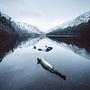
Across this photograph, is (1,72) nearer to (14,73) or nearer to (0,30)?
(14,73)

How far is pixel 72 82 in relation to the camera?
72.1 ft

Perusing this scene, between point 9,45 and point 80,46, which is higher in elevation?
point 80,46

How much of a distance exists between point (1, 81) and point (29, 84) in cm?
438

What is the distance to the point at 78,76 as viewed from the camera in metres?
24.6

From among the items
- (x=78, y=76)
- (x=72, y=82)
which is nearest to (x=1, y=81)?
(x=72, y=82)

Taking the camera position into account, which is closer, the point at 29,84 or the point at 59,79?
the point at 29,84

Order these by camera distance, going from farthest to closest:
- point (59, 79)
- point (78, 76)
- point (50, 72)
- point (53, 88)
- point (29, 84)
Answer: point (50, 72) → point (78, 76) → point (59, 79) → point (29, 84) → point (53, 88)

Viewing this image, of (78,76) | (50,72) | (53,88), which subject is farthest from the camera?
(50,72)

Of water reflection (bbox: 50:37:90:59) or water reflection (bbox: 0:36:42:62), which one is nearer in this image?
water reflection (bbox: 50:37:90:59)

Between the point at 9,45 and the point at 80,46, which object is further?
the point at 9,45

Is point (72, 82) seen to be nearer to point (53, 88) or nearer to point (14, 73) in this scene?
point (53, 88)

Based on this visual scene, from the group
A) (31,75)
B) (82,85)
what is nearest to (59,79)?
(82,85)

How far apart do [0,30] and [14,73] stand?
15912cm

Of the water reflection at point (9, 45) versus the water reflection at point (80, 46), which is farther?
the water reflection at point (9, 45)
